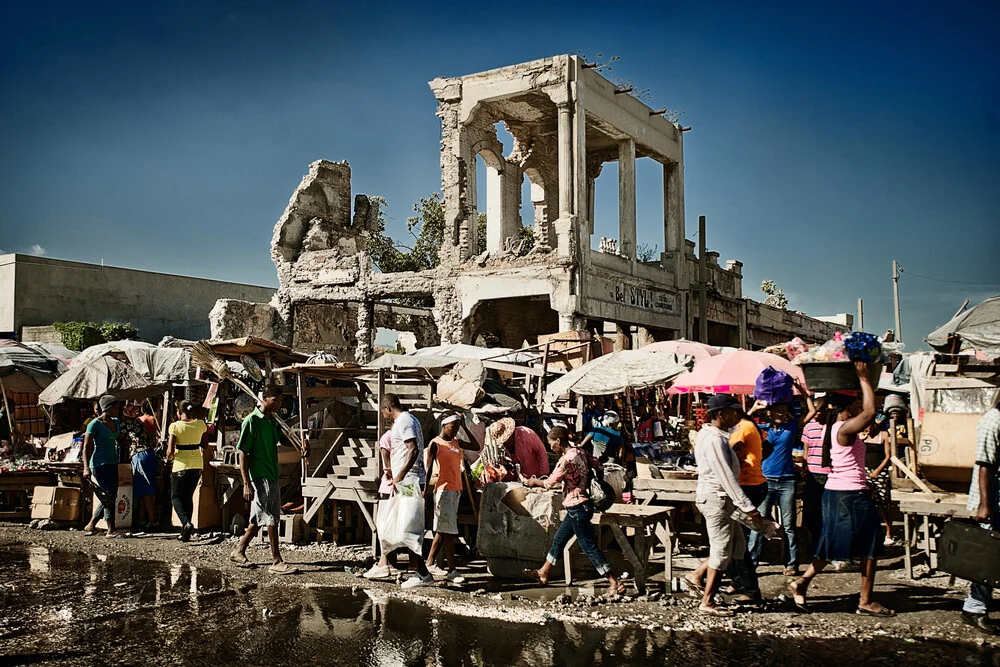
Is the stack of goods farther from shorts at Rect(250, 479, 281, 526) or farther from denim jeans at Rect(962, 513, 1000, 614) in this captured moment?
shorts at Rect(250, 479, 281, 526)

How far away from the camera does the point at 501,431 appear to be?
9.37m

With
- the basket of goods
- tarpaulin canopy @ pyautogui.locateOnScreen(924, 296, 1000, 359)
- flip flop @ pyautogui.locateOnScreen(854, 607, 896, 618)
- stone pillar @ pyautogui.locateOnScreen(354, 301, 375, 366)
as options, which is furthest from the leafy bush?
flip flop @ pyautogui.locateOnScreen(854, 607, 896, 618)

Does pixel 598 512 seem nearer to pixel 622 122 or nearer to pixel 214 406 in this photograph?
pixel 214 406

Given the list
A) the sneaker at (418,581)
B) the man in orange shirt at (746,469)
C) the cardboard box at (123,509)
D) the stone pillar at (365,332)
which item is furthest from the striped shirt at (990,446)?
the stone pillar at (365,332)

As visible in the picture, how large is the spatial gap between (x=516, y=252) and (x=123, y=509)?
11.7 metres

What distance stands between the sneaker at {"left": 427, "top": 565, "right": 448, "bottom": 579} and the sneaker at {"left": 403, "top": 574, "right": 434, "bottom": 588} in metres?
0.23

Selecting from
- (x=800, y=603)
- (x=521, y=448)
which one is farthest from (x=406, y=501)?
(x=800, y=603)

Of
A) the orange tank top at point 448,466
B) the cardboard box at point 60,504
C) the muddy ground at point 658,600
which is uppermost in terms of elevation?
the orange tank top at point 448,466

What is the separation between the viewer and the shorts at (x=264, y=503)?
29.5ft

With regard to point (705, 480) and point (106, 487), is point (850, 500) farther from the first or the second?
point (106, 487)

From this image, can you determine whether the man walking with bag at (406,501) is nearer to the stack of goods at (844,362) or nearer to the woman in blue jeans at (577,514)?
the woman in blue jeans at (577,514)

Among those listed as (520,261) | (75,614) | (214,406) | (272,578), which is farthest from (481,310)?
(75,614)

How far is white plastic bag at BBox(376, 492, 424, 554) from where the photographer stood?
8227mm

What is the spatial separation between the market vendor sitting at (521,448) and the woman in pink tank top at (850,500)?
3286 mm
